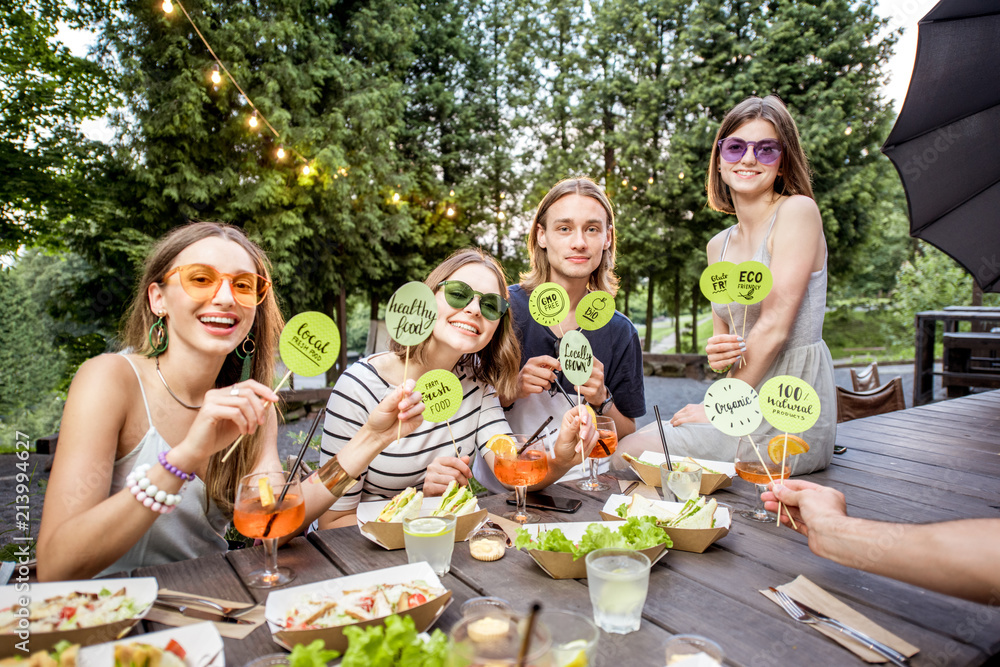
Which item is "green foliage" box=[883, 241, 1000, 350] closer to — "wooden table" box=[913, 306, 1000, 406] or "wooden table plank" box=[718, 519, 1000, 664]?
"wooden table" box=[913, 306, 1000, 406]

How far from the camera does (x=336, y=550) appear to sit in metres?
1.62

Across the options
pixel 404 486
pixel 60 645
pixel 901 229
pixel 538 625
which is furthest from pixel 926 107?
pixel 901 229

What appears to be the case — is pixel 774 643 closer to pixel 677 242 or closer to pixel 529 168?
pixel 677 242

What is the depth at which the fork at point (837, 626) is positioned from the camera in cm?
114

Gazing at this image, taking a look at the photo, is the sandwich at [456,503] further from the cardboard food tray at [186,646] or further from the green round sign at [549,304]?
the green round sign at [549,304]

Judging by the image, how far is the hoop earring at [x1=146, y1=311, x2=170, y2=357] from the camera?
1.76m

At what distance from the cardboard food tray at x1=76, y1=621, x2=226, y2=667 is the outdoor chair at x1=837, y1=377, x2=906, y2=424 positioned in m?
5.18

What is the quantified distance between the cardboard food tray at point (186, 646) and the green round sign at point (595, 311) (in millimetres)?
1649

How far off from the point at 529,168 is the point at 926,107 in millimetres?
11126

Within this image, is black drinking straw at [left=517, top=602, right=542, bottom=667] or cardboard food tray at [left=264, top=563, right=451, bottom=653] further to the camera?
cardboard food tray at [left=264, top=563, right=451, bottom=653]

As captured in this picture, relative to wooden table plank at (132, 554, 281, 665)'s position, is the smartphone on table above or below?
below

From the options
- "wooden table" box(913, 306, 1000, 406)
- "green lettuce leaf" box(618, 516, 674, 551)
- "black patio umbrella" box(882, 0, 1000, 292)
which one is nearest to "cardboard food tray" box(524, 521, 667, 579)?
"green lettuce leaf" box(618, 516, 674, 551)

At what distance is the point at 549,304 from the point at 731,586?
1218 mm

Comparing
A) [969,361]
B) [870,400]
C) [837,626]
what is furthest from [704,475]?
[969,361]
